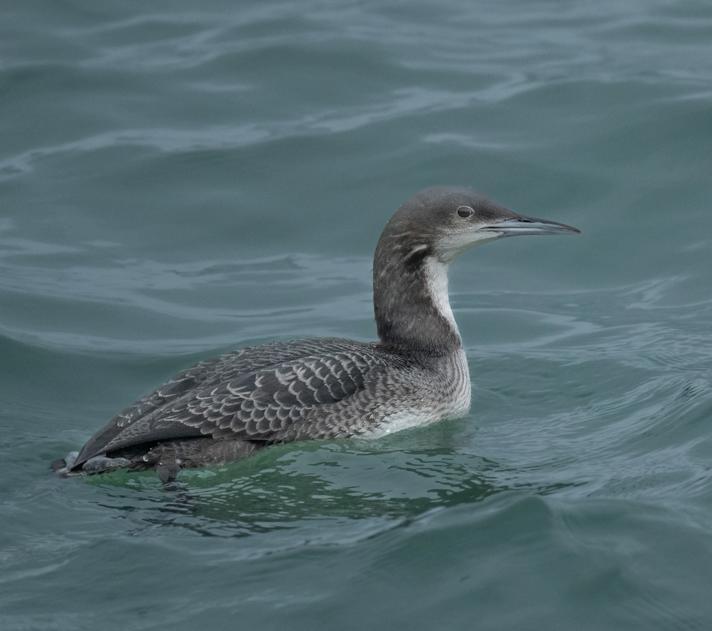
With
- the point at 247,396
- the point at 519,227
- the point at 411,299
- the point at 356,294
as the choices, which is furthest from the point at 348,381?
the point at 356,294

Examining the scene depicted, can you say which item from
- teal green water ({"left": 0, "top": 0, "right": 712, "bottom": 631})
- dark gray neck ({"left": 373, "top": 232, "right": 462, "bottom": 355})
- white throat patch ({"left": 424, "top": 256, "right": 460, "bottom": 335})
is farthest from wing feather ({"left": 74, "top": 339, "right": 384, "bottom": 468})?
white throat patch ({"left": 424, "top": 256, "right": 460, "bottom": 335})

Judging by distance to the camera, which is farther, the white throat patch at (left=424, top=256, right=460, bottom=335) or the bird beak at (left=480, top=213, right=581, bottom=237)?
the white throat patch at (left=424, top=256, right=460, bottom=335)

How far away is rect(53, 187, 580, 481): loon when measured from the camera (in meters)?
7.54

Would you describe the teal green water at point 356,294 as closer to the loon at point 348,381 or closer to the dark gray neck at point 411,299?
the loon at point 348,381

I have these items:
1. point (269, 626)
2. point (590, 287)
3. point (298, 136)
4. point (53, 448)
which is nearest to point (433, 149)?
point (298, 136)

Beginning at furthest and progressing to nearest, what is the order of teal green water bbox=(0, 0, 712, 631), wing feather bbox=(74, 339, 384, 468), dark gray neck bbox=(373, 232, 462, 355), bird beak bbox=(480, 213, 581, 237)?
dark gray neck bbox=(373, 232, 462, 355) → bird beak bbox=(480, 213, 581, 237) → wing feather bbox=(74, 339, 384, 468) → teal green water bbox=(0, 0, 712, 631)

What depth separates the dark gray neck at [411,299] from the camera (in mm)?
8664

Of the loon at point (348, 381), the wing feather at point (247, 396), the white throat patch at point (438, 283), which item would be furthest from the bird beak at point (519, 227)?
the wing feather at point (247, 396)

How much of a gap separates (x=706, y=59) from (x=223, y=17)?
5122 millimetres

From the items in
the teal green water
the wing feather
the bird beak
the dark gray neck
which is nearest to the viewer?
the teal green water

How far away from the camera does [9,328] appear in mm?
10266

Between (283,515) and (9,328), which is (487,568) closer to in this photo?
(283,515)

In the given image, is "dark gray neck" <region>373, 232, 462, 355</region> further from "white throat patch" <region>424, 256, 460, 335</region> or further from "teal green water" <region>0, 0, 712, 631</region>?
"teal green water" <region>0, 0, 712, 631</region>

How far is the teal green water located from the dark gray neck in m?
0.58
